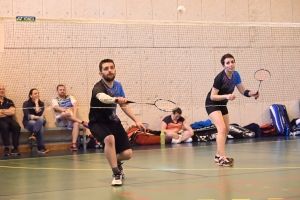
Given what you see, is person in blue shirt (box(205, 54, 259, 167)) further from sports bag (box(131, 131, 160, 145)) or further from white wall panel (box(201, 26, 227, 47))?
white wall panel (box(201, 26, 227, 47))

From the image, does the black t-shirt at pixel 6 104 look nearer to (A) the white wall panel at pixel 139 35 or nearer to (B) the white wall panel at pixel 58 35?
(B) the white wall panel at pixel 58 35

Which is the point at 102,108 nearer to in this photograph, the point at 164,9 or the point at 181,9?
the point at 181,9

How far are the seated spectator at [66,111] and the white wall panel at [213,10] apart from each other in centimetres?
583

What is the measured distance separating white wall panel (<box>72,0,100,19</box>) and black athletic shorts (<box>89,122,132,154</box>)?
9.72m

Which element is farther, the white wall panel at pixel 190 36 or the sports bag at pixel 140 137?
the white wall panel at pixel 190 36

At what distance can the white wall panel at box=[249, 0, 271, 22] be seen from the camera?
65.0 feet

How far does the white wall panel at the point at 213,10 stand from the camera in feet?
62.7

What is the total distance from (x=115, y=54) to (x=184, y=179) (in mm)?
9997

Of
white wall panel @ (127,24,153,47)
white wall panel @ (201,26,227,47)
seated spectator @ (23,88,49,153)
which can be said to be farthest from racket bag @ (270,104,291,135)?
seated spectator @ (23,88,49,153)

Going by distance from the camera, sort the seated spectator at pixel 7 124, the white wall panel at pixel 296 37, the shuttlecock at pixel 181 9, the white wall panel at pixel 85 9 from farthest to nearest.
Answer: the white wall panel at pixel 296 37 < the shuttlecock at pixel 181 9 < the white wall panel at pixel 85 9 < the seated spectator at pixel 7 124

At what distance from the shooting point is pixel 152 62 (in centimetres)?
1809

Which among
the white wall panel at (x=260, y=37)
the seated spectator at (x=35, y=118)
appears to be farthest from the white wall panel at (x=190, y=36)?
the seated spectator at (x=35, y=118)

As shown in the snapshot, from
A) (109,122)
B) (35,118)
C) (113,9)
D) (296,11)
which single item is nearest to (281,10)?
(296,11)

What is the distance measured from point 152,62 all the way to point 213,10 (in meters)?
3.13
